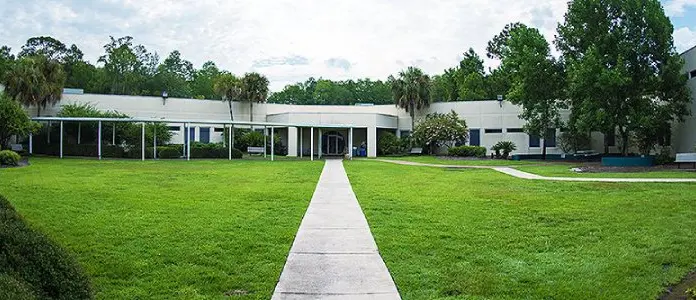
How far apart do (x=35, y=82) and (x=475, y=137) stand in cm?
3072

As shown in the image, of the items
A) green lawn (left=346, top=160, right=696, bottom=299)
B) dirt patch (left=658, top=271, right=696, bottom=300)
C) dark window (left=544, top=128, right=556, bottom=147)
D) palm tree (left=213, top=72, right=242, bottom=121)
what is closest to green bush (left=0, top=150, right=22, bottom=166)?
green lawn (left=346, top=160, right=696, bottom=299)

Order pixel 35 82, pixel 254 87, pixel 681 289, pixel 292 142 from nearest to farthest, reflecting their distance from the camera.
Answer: pixel 681 289 < pixel 35 82 < pixel 292 142 < pixel 254 87

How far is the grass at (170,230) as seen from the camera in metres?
6.10

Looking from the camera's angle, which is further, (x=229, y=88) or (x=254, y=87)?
(x=254, y=87)

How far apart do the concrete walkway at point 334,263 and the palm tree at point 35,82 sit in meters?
33.5

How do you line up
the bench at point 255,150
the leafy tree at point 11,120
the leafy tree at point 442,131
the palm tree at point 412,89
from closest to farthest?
the leafy tree at point 11,120 < the bench at point 255,150 < the leafy tree at point 442,131 < the palm tree at point 412,89

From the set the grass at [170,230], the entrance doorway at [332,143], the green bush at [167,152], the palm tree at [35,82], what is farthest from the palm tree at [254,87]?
the grass at [170,230]

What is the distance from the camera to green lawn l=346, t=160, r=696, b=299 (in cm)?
609

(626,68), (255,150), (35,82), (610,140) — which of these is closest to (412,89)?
(255,150)

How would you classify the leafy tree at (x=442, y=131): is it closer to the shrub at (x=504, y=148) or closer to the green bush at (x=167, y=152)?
the shrub at (x=504, y=148)

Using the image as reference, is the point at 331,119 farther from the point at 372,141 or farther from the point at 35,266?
the point at 35,266

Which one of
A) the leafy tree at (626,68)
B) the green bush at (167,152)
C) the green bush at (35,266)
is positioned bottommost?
the green bush at (35,266)

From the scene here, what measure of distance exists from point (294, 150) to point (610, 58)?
2243 centimetres

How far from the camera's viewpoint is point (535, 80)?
35500 millimetres
